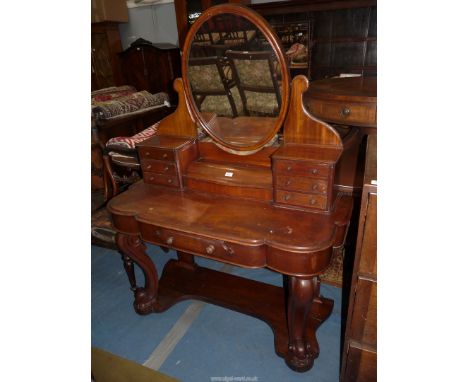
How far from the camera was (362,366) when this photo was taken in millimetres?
1325

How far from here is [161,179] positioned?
167 centimetres

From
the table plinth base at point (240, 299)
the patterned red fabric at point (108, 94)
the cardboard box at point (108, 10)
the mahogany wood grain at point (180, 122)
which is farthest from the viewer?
the cardboard box at point (108, 10)

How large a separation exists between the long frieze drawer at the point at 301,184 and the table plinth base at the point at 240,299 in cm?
79

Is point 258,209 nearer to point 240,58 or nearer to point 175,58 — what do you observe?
point 240,58

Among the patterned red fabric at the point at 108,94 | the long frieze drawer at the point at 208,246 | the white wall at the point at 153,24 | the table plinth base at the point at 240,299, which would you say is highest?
the white wall at the point at 153,24

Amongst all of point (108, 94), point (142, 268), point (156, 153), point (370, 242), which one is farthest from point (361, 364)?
point (108, 94)

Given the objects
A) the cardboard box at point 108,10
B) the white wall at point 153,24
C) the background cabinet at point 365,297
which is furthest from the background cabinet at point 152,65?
the background cabinet at point 365,297

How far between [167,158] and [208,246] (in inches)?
20.2

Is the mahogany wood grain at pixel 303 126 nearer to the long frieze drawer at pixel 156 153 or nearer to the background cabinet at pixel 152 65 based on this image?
the long frieze drawer at pixel 156 153

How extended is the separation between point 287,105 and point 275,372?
1.33m

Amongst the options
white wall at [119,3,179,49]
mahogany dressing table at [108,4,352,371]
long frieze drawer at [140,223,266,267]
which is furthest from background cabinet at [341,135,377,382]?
white wall at [119,3,179,49]

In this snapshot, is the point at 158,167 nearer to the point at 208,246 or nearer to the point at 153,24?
the point at 208,246

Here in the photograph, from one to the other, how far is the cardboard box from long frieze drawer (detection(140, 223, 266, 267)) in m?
5.10

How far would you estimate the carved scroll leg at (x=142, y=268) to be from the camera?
1698 millimetres
